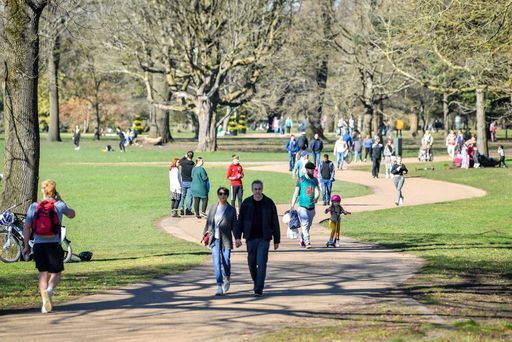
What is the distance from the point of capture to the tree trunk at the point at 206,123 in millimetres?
62969

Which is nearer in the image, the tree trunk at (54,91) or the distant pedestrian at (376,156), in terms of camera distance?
the distant pedestrian at (376,156)

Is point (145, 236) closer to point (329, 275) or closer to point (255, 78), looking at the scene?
point (329, 275)

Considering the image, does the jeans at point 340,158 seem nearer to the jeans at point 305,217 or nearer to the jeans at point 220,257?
the jeans at point 305,217

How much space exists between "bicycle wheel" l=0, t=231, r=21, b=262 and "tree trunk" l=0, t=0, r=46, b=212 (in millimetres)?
1296

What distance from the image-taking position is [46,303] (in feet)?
41.4

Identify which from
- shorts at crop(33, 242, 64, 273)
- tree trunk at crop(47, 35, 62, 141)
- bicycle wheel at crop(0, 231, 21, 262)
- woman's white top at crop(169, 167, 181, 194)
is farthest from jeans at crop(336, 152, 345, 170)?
shorts at crop(33, 242, 64, 273)

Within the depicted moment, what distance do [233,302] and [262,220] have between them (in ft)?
4.40

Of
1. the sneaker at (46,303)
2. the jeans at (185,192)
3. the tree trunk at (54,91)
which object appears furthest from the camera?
the tree trunk at (54,91)

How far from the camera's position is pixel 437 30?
77.5 feet

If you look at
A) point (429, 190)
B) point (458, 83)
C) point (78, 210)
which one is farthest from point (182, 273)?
point (429, 190)

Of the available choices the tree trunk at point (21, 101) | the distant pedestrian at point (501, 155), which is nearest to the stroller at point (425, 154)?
the distant pedestrian at point (501, 155)

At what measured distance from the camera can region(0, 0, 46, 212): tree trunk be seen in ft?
60.2

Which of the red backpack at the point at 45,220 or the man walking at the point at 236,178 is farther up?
the red backpack at the point at 45,220

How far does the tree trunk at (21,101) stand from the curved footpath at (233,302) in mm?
3892
